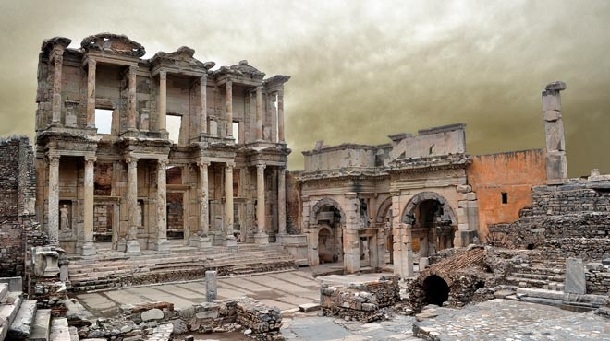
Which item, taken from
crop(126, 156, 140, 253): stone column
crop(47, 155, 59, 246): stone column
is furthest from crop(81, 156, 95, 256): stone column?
crop(126, 156, 140, 253): stone column

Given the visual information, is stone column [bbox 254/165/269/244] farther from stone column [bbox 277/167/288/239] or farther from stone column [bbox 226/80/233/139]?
stone column [bbox 226/80/233/139]

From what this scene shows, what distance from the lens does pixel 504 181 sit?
19969mm

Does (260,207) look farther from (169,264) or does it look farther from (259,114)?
(169,264)

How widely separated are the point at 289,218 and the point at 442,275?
15.8 meters

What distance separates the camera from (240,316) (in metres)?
14.0

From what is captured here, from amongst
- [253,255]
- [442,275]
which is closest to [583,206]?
[442,275]

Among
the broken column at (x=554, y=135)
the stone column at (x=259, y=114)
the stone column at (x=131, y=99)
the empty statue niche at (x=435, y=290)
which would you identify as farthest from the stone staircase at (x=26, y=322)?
the stone column at (x=259, y=114)

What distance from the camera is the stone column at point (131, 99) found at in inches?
965

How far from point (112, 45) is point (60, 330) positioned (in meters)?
17.4

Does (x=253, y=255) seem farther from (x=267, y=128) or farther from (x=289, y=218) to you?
(x=267, y=128)

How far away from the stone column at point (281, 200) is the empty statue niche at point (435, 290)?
41.8ft

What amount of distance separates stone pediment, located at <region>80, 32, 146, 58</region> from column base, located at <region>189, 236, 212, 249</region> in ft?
31.9

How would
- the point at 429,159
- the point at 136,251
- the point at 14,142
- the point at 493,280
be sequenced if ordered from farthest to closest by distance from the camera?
the point at 136,251 → the point at 429,159 → the point at 14,142 → the point at 493,280

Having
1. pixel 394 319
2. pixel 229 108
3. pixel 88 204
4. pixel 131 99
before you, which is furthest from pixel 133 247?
pixel 394 319
